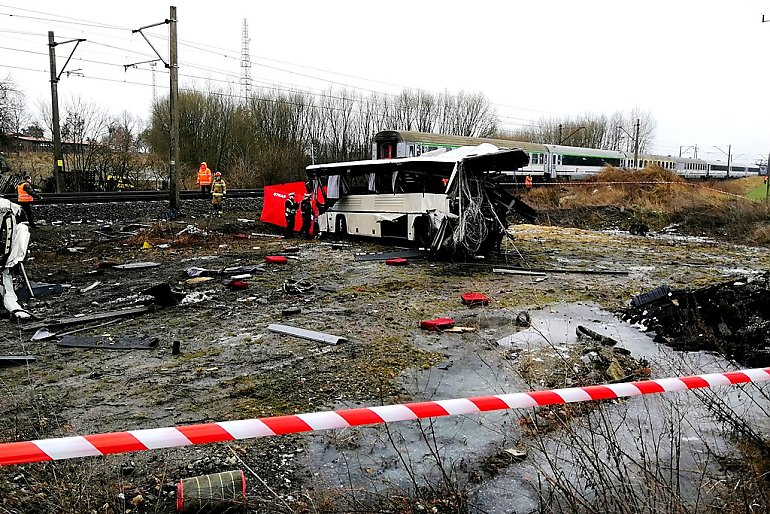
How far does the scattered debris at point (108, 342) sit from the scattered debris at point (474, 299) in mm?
4283

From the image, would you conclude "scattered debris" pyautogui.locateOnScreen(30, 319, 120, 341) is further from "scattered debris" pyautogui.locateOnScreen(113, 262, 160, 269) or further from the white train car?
the white train car

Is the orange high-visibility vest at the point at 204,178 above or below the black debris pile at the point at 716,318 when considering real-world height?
above

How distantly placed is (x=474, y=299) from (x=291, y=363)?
3.52 metres

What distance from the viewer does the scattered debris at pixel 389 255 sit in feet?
40.6

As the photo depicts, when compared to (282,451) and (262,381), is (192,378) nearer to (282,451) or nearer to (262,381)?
(262,381)

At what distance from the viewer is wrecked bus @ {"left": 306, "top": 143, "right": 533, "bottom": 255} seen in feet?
38.7

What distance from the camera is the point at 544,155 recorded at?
34.9 metres

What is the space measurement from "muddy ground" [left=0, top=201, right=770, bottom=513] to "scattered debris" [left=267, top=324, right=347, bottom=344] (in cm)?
11

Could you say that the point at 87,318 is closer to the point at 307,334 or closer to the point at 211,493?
the point at 307,334

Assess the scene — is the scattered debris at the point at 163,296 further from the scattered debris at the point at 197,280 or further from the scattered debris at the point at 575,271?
the scattered debris at the point at 575,271

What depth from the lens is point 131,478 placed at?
337 centimetres

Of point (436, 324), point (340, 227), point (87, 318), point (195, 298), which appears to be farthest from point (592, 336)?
point (340, 227)

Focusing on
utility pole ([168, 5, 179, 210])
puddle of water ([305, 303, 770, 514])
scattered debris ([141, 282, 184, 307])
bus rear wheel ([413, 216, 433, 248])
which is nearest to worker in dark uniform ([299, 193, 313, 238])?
bus rear wheel ([413, 216, 433, 248])

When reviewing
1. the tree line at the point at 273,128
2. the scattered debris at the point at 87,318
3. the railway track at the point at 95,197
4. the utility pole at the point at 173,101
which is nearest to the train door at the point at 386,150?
the tree line at the point at 273,128
